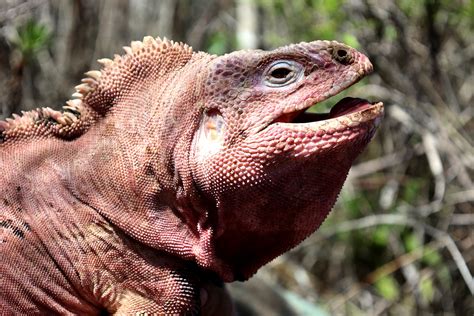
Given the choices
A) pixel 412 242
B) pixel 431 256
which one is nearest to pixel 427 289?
pixel 431 256

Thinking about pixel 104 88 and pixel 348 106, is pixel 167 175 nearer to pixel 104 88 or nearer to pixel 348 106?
pixel 104 88

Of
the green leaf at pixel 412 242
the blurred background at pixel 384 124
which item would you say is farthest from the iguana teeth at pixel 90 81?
the green leaf at pixel 412 242

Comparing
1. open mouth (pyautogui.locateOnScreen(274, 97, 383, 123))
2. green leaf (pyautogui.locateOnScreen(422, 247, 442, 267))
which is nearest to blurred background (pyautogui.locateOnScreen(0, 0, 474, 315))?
green leaf (pyautogui.locateOnScreen(422, 247, 442, 267))

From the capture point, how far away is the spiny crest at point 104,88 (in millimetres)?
2582

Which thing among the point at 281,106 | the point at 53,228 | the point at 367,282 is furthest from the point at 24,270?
the point at 367,282

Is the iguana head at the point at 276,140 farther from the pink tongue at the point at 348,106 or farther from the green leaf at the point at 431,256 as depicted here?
the green leaf at the point at 431,256

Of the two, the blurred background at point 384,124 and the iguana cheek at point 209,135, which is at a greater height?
the iguana cheek at point 209,135

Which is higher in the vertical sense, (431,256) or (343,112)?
(343,112)

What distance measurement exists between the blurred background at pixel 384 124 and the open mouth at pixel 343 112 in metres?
2.05

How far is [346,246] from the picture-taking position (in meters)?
6.43

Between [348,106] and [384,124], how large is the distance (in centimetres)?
394

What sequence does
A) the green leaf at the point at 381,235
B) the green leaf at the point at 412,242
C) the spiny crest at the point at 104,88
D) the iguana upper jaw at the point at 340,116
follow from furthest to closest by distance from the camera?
1. the green leaf at the point at 381,235
2. the green leaf at the point at 412,242
3. the spiny crest at the point at 104,88
4. the iguana upper jaw at the point at 340,116

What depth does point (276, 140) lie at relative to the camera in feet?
7.43

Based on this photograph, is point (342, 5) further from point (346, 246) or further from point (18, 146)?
point (18, 146)
